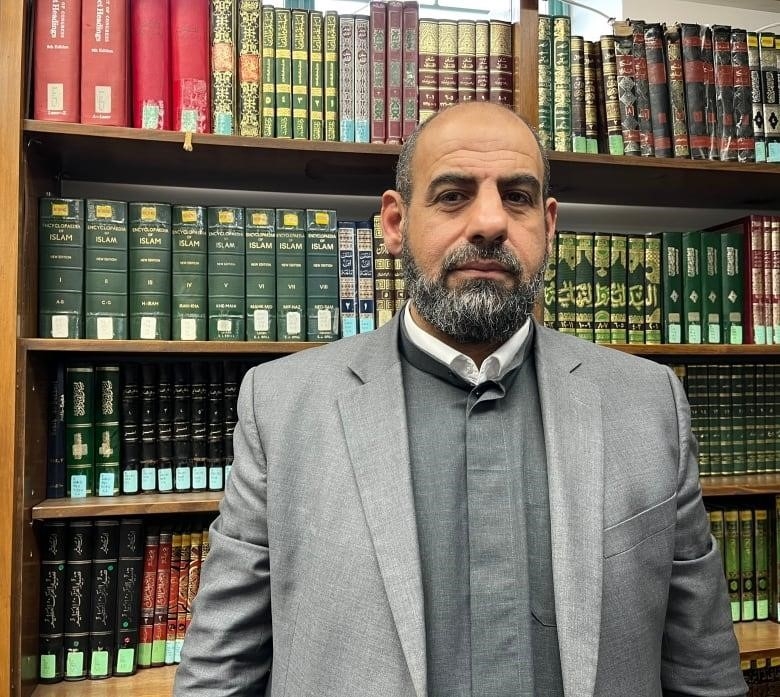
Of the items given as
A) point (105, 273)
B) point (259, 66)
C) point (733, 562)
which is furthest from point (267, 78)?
point (733, 562)

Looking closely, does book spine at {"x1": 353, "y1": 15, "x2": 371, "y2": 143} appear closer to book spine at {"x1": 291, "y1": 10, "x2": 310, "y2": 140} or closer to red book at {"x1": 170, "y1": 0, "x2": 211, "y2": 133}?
book spine at {"x1": 291, "y1": 10, "x2": 310, "y2": 140}

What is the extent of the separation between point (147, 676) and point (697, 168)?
1.69 m

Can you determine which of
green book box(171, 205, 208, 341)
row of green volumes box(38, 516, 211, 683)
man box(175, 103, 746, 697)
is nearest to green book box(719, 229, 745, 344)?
man box(175, 103, 746, 697)

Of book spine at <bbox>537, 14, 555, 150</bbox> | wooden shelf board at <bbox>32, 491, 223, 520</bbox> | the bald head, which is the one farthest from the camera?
book spine at <bbox>537, 14, 555, 150</bbox>

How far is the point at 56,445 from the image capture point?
55.2 inches

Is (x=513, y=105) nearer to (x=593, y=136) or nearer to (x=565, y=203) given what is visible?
(x=593, y=136)

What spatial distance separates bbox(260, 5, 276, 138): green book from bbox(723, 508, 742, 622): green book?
146cm

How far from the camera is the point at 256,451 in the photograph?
3.43 feet

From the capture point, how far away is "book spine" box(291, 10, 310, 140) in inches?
57.4

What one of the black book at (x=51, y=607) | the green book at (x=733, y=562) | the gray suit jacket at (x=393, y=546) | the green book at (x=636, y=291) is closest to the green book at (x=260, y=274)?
the gray suit jacket at (x=393, y=546)

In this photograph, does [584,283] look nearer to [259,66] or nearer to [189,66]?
[259,66]

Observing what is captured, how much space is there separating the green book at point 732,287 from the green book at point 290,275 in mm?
1043

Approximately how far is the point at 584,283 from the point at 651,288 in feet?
0.57

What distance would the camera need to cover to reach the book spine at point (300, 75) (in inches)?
57.4
